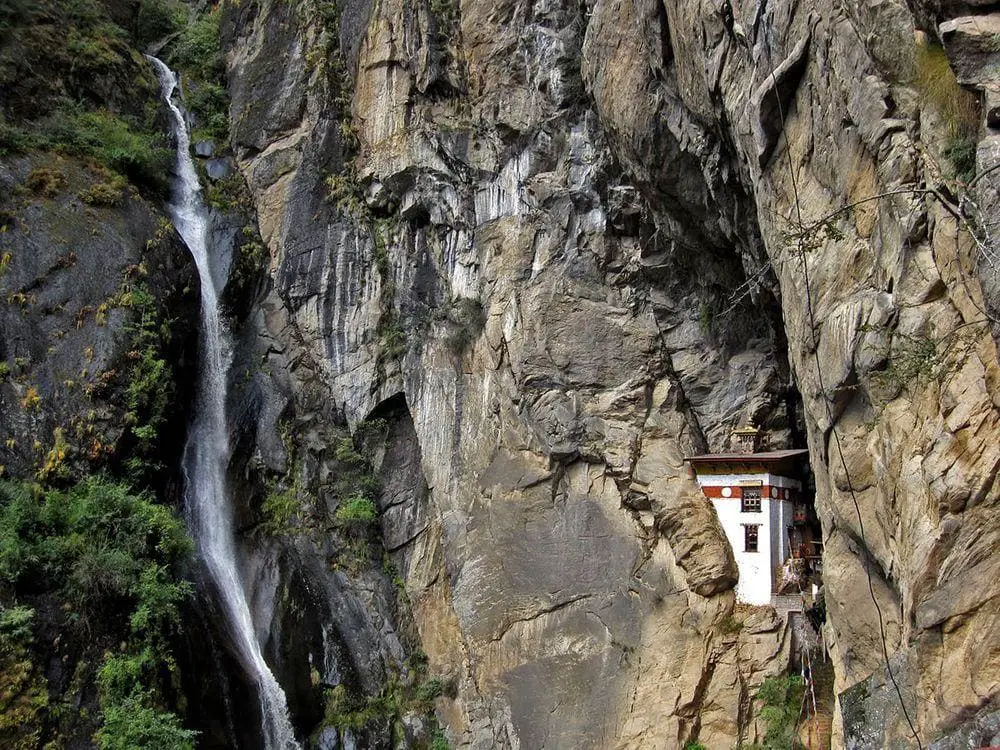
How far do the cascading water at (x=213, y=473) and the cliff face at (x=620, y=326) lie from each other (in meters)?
0.88

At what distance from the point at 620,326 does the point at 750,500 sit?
4.74 metres

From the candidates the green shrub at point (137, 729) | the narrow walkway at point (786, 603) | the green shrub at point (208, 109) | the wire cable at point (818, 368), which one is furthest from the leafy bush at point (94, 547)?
the green shrub at point (208, 109)

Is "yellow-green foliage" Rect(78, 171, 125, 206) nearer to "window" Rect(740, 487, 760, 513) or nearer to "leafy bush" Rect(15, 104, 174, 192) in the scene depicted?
"leafy bush" Rect(15, 104, 174, 192)

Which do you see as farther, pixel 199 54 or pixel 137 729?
pixel 199 54

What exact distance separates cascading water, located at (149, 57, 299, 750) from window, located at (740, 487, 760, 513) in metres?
10.7

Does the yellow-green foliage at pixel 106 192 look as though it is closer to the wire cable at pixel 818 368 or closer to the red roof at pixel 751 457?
the red roof at pixel 751 457

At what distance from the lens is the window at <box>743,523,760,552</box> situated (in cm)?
1691

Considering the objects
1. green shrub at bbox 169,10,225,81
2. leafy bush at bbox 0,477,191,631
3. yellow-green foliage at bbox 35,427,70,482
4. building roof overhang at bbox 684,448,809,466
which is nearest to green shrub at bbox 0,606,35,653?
leafy bush at bbox 0,477,191,631

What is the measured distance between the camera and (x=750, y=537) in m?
17.0

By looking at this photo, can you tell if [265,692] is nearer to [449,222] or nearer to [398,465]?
[398,465]

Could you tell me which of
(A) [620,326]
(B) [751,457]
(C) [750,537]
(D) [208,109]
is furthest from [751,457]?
(D) [208,109]

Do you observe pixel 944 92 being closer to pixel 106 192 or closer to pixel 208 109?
pixel 106 192

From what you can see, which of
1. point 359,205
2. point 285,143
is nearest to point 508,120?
point 359,205

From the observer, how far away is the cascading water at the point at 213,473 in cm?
1786
